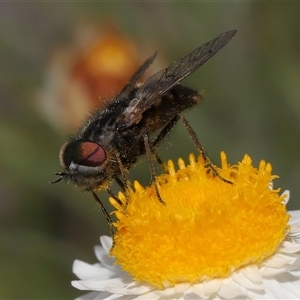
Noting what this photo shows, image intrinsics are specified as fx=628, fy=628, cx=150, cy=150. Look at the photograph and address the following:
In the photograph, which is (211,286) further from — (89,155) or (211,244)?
(89,155)

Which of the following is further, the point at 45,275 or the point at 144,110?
the point at 45,275

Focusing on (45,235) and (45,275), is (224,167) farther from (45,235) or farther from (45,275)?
(45,235)

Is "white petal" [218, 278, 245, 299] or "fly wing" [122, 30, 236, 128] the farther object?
"fly wing" [122, 30, 236, 128]

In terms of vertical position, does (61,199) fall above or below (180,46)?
below

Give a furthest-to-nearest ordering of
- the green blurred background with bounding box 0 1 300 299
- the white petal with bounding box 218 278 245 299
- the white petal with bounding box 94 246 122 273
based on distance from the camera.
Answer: the green blurred background with bounding box 0 1 300 299 → the white petal with bounding box 94 246 122 273 → the white petal with bounding box 218 278 245 299

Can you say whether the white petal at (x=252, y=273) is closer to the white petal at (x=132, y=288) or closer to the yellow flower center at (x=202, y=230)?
the yellow flower center at (x=202, y=230)

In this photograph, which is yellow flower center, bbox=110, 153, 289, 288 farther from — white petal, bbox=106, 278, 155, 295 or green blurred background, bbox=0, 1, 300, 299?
green blurred background, bbox=0, 1, 300, 299

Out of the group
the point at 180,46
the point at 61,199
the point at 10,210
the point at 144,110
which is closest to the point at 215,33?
the point at 180,46

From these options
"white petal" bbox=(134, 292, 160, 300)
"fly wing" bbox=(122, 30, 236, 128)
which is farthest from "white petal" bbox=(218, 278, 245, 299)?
Answer: "fly wing" bbox=(122, 30, 236, 128)

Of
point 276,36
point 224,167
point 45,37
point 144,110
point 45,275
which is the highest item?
point 45,37
